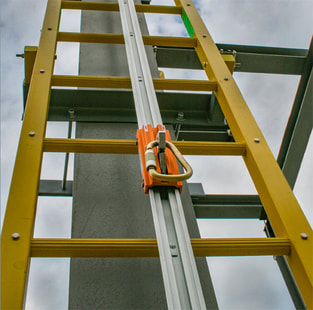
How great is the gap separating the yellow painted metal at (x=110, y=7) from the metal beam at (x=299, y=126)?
1.40 meters

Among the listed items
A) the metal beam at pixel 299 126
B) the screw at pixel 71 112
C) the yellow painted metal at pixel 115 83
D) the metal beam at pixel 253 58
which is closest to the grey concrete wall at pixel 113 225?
the screw at pixel 71 112

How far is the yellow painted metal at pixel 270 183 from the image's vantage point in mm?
1804

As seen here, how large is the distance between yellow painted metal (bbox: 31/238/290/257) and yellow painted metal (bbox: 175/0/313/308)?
8cm

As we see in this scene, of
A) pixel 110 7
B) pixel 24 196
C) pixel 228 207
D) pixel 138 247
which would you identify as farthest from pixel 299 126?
pixel 24 196

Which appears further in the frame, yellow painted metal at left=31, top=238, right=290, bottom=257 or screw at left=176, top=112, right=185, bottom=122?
screw at left=176, top=112, right=185, bottom=122

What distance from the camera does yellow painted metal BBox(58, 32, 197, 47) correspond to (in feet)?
10.9

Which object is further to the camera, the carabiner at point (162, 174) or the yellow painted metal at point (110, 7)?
the yellow painted metal at point (110, 7)

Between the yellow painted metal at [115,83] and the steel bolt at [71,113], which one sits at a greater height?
the steel bolt at [71,113]

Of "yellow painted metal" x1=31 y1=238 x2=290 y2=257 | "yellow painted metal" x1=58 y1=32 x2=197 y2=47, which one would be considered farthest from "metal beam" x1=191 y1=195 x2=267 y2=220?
"yellow painted metal" x1=31 y1=238 x2=290 y2=257

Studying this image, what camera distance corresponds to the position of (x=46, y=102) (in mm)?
2500

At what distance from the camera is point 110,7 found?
399 centimetres

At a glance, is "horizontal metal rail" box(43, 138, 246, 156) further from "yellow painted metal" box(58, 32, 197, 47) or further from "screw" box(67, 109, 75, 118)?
"yellow painted metal" box(58, 32, 197, 47)

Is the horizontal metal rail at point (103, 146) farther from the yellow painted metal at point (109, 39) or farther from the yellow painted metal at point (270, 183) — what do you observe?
the yellow painted metal at point (109, 39)

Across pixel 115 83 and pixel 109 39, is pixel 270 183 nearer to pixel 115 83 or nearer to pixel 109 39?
pixel 115 83
